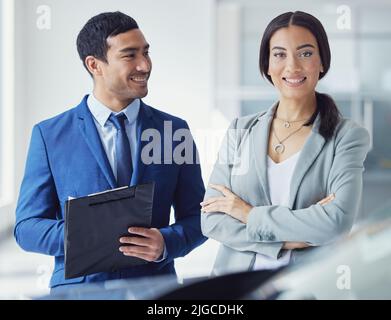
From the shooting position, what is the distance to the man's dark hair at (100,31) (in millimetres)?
1719

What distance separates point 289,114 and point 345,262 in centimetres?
42

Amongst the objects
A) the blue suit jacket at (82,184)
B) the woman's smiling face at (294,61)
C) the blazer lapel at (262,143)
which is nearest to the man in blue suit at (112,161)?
the blue suit jacket at (82,184)

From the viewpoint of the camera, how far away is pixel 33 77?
174 cm

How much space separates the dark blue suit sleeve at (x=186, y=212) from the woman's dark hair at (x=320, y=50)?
0.94 feet

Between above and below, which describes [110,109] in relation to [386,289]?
above

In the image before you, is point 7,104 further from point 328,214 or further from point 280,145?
point 328,214

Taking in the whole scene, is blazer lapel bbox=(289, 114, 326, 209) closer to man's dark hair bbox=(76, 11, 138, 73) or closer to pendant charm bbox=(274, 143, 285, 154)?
pendant charm bbox=(274, 143, 285, 154)

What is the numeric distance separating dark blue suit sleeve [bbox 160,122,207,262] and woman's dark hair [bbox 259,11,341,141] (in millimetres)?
285

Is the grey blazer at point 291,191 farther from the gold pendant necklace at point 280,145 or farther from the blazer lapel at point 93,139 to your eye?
the blazer lapel at point 93,139

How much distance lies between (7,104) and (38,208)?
0.97 ft

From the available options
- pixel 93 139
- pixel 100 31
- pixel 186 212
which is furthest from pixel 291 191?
pixel 100 31

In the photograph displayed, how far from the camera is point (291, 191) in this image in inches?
66.2
